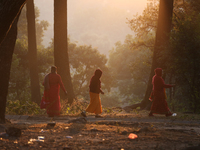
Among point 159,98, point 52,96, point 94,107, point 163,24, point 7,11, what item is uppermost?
point 163,24

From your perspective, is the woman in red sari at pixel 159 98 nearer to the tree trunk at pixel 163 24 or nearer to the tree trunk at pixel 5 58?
the tree trunk at pixel 163 24

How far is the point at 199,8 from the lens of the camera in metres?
20.2

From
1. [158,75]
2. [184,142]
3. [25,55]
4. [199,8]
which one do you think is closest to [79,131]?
[184,142]

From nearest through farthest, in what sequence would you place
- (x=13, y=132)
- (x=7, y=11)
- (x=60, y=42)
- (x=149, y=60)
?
Answer: (x=7, y=11), (x=13, y=132), (x=60, y=42), (x=149, y=60)

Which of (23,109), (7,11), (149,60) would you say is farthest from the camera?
(149,60)

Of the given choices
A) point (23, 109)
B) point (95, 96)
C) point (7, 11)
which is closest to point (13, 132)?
point (7, 11)

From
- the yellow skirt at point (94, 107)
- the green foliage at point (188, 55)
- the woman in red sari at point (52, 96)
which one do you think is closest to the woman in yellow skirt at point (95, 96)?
the yellow skirt at point (94, 107)

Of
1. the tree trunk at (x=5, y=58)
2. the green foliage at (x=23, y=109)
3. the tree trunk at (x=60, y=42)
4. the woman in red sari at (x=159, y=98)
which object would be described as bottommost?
the green foliage at (x=23, y=109)

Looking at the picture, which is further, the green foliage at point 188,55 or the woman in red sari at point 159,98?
the green foliage at point 188,55

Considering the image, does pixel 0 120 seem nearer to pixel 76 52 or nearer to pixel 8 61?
pixel 8 61

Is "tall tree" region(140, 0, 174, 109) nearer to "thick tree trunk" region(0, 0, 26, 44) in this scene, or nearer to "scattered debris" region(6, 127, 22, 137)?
"scattered debris" region(6, 127, 22, 137)

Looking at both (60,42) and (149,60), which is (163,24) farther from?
(149,60)

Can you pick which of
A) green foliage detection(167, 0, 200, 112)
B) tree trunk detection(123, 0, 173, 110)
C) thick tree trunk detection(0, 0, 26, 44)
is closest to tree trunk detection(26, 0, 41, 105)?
tree trunk detection(123, 0, 173, 110)

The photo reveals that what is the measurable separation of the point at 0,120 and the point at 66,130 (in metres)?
2.15
